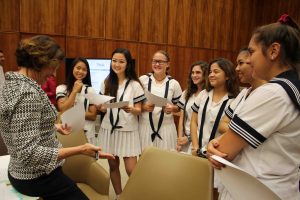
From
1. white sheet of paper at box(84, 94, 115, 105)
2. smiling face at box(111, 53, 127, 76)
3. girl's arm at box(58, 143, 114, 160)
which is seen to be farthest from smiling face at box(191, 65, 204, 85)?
girl's arm at box(58, 143, 114, 160)

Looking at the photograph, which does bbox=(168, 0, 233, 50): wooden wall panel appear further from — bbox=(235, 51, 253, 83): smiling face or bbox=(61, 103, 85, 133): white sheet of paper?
bbox=(61, 103, 85, 133): white sheet of paper

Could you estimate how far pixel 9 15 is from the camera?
15.1 feet

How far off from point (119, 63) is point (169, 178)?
1.63 meters

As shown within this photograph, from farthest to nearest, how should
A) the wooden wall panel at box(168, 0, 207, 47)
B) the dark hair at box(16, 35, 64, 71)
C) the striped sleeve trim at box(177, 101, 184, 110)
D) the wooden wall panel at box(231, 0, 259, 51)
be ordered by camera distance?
1. the wooden wall panel at box(231, 0, 259, 51)
2. the wooden wall panel at box(168, 0, 207, 47)
3. the striped sleeve trim at box(177, 101, 184, 110)
4. the dark hair at box(16, 35, 64, 71)

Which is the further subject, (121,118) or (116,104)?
(121,118)

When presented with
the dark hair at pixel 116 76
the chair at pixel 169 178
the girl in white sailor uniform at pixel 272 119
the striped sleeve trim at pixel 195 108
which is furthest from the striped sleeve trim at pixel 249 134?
the dark hair at pixel 116 76

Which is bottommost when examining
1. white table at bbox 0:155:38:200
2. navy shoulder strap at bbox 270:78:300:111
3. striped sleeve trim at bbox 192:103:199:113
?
white table at bbox 0:155:38:200

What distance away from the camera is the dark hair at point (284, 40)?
1.18 metres

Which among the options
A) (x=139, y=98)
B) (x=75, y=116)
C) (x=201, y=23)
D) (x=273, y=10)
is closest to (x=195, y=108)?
(x=139, y=98)

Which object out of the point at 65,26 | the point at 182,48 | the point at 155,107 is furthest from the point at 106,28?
the point at 155,107

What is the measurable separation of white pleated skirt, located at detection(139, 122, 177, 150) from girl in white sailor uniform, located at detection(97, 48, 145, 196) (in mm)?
159

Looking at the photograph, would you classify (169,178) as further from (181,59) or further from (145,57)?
(181,59)

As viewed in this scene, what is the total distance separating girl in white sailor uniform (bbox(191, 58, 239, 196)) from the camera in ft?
8.33

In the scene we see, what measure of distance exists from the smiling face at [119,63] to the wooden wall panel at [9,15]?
239 cm
